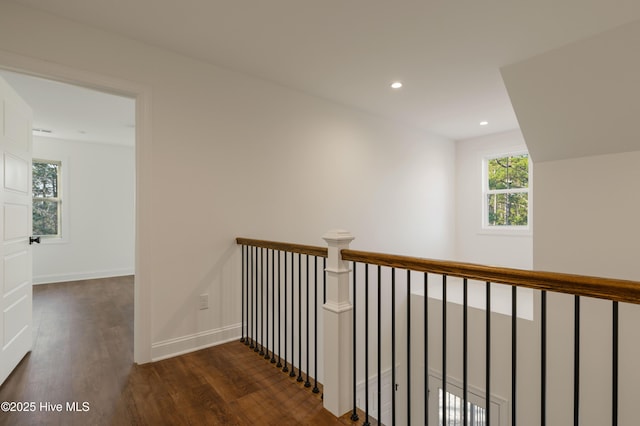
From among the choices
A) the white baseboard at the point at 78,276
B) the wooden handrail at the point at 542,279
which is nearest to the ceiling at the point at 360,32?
the wooden handrail at the point at 542,279

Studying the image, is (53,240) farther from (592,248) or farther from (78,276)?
(592,248)

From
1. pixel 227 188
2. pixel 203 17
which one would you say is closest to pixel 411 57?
pixel 203 17

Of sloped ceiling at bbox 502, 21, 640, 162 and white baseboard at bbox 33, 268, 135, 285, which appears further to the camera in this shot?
white baseboard at bbox 33, 268, 135, 285

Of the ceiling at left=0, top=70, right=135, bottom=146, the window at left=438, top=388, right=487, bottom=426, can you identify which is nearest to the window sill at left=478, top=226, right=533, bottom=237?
the window at left=438, top=388, right=487, bottom=426

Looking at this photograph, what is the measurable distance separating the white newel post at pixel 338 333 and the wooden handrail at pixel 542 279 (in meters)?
0.37

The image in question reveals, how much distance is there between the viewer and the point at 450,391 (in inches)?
169

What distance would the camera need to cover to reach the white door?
212 cm

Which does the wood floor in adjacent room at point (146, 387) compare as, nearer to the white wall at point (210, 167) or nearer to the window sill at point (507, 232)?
the white wall at point (210, 167)

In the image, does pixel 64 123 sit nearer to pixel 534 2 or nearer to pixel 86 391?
pixel 86 391

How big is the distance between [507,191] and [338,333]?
4.65 meters

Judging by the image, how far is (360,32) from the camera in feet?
7.70

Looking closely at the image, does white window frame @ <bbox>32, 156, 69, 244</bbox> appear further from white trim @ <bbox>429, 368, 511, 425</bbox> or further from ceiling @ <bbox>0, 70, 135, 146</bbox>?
white trim @ <bbox>429, 368, 511, 425</bbox>

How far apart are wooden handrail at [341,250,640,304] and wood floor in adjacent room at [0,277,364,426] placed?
1042mm

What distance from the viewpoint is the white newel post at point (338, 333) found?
177 centimetres
